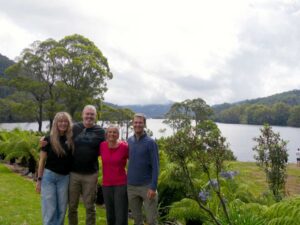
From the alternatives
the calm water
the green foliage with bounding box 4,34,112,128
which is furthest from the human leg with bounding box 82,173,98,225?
the green foliage with bounding box 4,34,112,128

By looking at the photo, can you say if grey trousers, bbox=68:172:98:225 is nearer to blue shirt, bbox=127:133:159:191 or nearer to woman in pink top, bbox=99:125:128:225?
woman in pink top, bbox=99:125:128:225

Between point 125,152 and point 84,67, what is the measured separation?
101 feet

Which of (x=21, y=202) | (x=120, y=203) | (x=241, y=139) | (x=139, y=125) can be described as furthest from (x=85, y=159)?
(x=241, y=139)

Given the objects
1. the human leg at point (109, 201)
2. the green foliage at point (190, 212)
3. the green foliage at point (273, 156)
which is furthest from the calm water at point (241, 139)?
the human leg at point (109, 201)

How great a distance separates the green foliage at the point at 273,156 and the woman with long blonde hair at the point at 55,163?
3.02m

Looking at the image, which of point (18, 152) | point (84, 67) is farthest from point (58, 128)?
point (84, 67)

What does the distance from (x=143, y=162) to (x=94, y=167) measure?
78cm

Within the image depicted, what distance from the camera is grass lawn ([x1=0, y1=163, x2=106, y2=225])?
701cm

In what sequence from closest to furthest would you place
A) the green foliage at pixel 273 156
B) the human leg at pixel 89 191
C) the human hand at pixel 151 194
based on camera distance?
the human hand at pixel 151 194 < the human leg at pixel 89 191 < the green foliage at pixel 273 156

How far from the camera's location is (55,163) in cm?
528

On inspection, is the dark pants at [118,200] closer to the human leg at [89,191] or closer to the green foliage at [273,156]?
the human leg at [89,191]

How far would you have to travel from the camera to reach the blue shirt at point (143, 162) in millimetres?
5164

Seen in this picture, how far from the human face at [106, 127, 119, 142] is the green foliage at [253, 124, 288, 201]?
237 centimetres

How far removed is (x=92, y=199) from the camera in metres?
5.58
